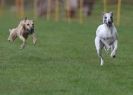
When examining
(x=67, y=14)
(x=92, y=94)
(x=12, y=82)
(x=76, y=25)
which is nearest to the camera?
(x=92, y=94)

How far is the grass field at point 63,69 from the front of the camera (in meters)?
13.8

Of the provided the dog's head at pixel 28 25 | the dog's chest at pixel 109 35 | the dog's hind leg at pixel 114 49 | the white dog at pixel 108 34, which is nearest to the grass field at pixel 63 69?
the dog's hind leg at pixel 114 49

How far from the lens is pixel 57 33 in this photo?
29.8 m

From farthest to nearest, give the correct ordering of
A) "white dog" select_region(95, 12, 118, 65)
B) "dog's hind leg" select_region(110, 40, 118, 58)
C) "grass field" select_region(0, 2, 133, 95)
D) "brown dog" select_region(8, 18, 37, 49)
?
"brown dog" select_region(8, 18, 37, 49) → "white dog" select_region(95, 12, 118, 65) → "dog's hind leg" select_region(110, 40, 118, 58) → "grass field" select_region(0, 2, 133, 95)

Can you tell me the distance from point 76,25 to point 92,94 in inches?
858

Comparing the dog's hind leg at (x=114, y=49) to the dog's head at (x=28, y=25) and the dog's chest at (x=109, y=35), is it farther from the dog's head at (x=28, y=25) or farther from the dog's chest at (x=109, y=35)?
the dog's head at (x=28, y=25)

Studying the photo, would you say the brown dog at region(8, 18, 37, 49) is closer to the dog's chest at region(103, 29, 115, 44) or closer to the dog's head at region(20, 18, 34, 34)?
the dog's head at region(20, 18, 34, 34)

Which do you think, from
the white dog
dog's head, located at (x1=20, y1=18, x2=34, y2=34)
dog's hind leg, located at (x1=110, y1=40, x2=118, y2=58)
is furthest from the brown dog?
dog's hind leg, located at (x1=110, y1=40, x2=118, y2=58)

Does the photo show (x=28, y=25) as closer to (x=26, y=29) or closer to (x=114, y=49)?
(x=26, y=29)

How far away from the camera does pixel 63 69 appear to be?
661 inches

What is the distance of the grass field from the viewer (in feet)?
45.2

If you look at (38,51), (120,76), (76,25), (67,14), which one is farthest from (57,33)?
(120,76)

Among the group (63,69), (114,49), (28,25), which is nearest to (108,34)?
(114,49)

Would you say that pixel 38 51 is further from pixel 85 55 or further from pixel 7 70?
pixel 7 70
